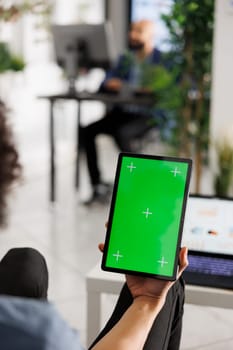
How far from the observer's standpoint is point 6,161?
1.21 m

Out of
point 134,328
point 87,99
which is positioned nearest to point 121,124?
point 87,99

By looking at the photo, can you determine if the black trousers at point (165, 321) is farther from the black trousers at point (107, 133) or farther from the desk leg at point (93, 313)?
the black trousers at point (107, 133)

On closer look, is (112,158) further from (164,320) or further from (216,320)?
(164,320)

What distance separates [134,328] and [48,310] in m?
0.48

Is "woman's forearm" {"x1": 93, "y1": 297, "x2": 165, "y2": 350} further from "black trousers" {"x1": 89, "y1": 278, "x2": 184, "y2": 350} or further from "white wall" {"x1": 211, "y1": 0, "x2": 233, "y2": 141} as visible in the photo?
"white wall" {"x1": 211, "y1": 0, "x2": 233, "y2": 141}

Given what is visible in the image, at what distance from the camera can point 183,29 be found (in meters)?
3.82

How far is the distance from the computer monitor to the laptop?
8.11 ft

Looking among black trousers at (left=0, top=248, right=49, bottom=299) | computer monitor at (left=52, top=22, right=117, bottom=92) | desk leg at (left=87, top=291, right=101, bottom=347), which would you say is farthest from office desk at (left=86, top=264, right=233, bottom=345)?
computer monitor at (left=52, top=22, right=117, bottom=92)

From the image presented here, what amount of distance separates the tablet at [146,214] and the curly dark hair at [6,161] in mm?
447

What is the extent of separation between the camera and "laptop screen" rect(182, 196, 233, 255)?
2.18 metres

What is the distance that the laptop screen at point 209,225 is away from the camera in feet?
7.14

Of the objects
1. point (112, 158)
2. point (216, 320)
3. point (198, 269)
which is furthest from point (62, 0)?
point (198, 269)

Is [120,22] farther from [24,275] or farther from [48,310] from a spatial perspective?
[48,310]

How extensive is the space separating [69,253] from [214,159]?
1.13 meters
